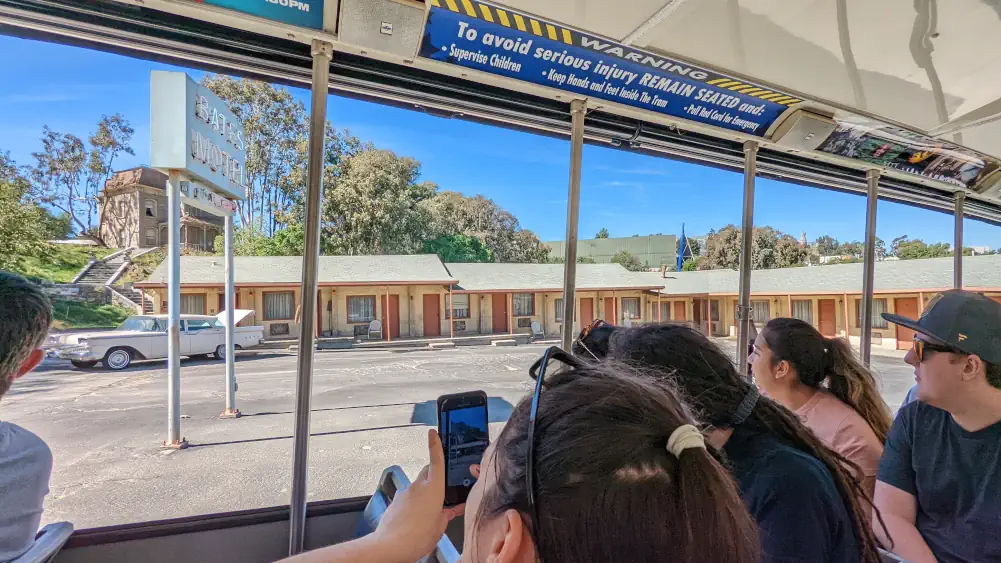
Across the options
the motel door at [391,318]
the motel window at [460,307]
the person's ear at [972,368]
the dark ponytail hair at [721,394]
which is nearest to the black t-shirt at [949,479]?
the person's ear at [972,368]

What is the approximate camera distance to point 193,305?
3.12 metres

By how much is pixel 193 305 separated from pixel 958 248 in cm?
637

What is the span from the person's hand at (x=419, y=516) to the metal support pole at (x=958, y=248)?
5.27 meters

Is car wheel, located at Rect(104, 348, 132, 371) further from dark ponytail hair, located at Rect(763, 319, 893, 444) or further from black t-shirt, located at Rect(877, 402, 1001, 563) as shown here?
black t-shirt, located at Rect(877, 402, 1001, 563)

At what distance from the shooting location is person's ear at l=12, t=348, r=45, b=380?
1.25 metres

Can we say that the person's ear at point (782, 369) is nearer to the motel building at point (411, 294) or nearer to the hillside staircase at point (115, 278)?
the motel building at point (411, 294)

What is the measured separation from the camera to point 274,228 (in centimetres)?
260

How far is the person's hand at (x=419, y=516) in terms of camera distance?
742 millimetres

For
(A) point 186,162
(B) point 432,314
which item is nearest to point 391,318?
(B) point 432,314

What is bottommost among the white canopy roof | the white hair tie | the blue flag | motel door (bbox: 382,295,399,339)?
motel door (bbox: 382,295,399,339)

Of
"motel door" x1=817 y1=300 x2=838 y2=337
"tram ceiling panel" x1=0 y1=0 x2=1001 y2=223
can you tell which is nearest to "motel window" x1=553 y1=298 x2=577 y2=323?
"tram ceiling panel" x1=0 y1=0 x2=1001 y2=223

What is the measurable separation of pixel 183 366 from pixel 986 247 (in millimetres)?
7411

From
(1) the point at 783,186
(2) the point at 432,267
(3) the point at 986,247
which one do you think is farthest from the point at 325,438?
(3) the point at 986,247

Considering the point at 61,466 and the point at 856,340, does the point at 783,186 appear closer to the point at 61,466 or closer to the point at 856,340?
the point at 856,340
